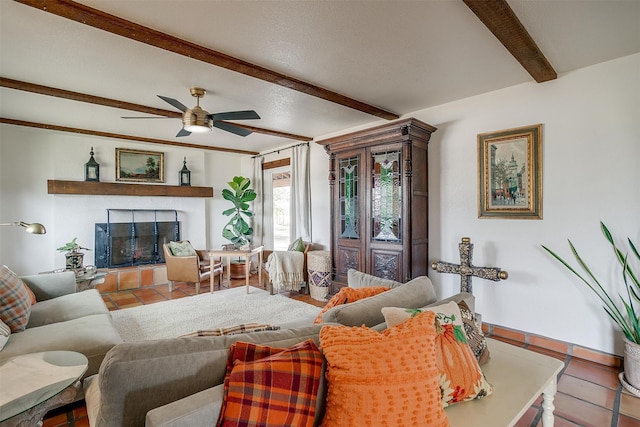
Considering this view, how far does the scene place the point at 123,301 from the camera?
434cm

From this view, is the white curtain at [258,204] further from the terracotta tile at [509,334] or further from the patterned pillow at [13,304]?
the terracotta tile at [509,334]

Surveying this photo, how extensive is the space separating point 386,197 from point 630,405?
2.43 metres

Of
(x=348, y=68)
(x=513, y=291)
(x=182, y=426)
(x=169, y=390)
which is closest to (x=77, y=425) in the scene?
(x=169, y=390)

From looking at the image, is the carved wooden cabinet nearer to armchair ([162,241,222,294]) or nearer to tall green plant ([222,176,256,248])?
armchair ([162,241,222,294])

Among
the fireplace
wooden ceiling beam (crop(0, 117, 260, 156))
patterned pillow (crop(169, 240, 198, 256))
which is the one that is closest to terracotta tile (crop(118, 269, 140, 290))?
the fireplace

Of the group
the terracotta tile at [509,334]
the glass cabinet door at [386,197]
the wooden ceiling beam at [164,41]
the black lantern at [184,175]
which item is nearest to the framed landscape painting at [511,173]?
the glass cabinet door at [386,197]

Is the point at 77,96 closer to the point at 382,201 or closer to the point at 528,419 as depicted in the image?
the point at 382,201

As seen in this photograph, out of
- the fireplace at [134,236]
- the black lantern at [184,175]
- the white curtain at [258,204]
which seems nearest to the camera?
the fireplace at [134,236]

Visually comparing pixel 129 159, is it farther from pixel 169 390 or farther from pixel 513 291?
pixel 513 291

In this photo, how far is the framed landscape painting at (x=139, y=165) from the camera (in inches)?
210

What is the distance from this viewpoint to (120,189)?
17.1 ft

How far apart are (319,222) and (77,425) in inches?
146

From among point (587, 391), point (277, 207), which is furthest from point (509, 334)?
point (277, 207)

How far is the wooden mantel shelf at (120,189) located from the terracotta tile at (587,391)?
5855 millimetres
